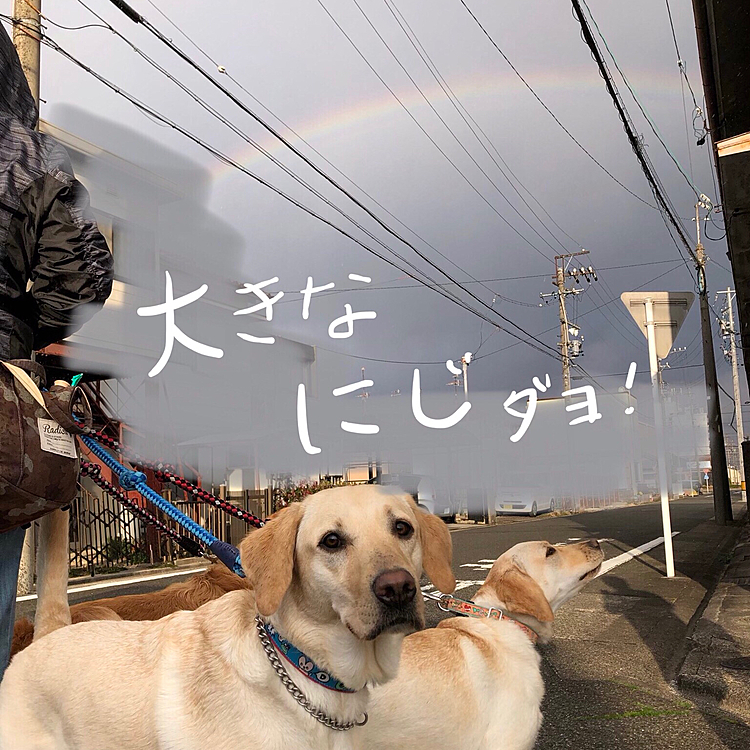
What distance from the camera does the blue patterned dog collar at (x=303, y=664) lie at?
183 cm

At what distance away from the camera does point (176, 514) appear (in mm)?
2260

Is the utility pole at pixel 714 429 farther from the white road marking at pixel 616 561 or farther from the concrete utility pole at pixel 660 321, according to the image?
the concrete utility pole at pixel 660 321

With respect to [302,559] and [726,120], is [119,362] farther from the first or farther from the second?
[302,559]

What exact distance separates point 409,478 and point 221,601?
1919 millimetres

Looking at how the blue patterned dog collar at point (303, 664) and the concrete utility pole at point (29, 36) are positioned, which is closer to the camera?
the blue patterned dog collar at point (303, 664)

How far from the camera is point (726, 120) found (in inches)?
246

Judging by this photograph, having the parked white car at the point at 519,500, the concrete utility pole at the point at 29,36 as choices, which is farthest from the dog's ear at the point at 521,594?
the parked white car at the point at 519,500

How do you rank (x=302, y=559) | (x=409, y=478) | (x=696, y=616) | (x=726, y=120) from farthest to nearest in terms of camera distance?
(x=696, y=616), (x=726, y=120), (x=409, y=478), (x=302, y=559)

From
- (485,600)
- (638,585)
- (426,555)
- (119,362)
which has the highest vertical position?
(119,362)

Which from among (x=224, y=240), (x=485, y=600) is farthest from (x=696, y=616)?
(x=224, y=240)

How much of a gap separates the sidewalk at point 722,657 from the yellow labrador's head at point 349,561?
3.11 metres

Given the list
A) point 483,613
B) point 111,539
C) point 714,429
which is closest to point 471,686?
point 483,613

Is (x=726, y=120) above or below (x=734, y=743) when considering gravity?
above

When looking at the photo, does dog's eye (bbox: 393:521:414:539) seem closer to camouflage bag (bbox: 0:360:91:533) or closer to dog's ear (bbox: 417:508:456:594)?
dog's ear (bbox: 417:508:456:594)
